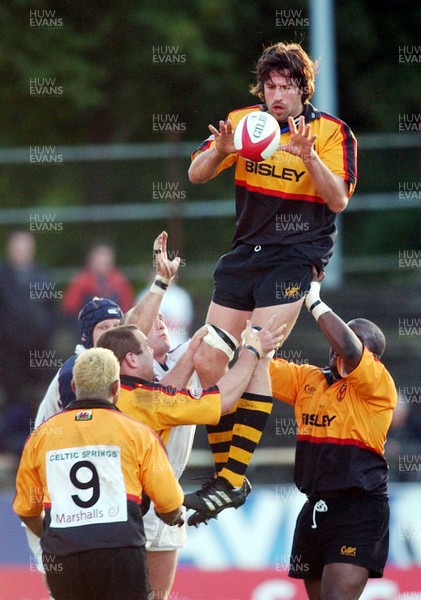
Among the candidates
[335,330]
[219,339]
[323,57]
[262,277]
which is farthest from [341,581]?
[323,57]

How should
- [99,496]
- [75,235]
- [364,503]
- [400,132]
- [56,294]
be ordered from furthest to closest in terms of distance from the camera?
[400,132], [75,235], [56,294], [364,503], [99,496]

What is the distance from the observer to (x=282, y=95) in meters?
7.02

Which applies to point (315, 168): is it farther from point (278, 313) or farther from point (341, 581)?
point (341, 581)

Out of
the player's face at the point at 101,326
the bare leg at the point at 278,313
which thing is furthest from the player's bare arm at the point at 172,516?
the player's face at the point at 101,326

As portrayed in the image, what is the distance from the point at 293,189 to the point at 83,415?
1730mm

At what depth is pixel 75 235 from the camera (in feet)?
51.1

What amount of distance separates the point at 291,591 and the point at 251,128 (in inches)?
177

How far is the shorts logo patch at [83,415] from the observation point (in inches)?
261

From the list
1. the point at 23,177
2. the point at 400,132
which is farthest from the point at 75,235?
the point at 400,132

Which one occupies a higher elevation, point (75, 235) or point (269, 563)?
point (75, 235)

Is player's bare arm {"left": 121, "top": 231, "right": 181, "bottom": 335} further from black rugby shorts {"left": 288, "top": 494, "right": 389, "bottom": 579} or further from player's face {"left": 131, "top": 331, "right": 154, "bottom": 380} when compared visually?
black rugby shorts {"left": 288, "top": 494, "right": 389, "bottom": 579}

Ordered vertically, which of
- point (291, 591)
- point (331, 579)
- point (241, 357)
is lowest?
point (291, 591)

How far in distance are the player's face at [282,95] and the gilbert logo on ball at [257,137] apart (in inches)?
9.6

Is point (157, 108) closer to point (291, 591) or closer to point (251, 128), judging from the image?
point (291, 591)
